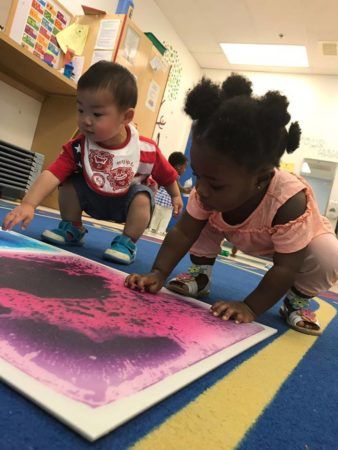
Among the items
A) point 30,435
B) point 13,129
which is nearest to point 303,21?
point 13,129

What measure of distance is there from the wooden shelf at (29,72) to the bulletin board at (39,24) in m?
0.12

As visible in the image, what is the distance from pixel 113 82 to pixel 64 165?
0.78 ft

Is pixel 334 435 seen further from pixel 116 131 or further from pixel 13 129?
pixel 13 129

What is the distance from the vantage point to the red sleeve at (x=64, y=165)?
98 centimetres

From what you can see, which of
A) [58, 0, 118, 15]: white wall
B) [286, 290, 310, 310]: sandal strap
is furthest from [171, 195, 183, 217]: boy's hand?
[58, 0, 118, 15]: white wall

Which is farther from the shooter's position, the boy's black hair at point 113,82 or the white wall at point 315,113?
the white wall at point 315,113

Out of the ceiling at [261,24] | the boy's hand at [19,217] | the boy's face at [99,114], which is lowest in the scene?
the boy's hand at [19,217]

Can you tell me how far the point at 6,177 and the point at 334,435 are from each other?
1.97 meters

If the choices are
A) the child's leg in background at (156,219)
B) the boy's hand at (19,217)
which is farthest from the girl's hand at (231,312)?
the child's leg in background at (156,219)

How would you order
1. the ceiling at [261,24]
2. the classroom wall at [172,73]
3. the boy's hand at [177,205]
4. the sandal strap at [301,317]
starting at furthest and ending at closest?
the classroom wall at [172,73], the ceiling at [261,24], the boy's hand at [177,205], the sandal strap at [301,317]

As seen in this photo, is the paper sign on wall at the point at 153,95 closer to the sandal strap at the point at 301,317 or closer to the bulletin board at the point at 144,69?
the bulletin board at the point at 144,69

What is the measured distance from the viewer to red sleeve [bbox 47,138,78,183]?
0.98 metres

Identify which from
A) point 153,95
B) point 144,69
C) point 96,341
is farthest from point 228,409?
point 153,95

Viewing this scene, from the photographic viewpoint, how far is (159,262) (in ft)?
2.40
